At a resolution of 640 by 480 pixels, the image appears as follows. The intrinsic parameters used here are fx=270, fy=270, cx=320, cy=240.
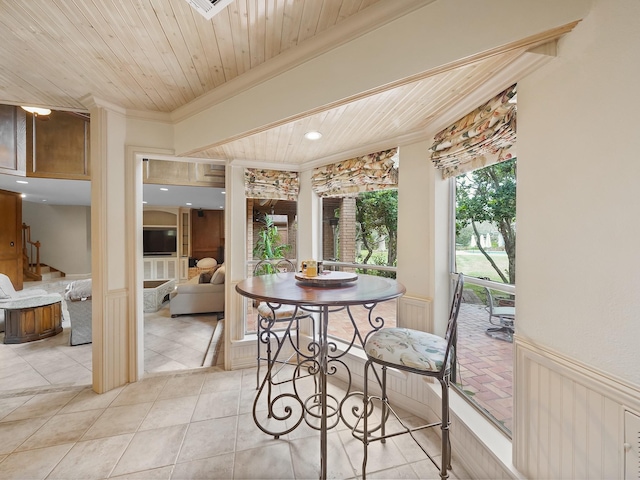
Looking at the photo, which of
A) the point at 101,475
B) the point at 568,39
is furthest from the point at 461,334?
the point at 101,475

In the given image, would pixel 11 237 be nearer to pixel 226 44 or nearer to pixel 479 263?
pixel 226 44

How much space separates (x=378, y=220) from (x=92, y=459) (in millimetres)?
2719

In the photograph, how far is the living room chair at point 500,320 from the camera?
1601 mm

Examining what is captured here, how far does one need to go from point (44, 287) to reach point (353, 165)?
8754mm

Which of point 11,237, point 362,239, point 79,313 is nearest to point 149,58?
point 362,239

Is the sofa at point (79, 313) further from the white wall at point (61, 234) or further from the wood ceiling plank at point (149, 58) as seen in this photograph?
the white wall at point (61, 234)

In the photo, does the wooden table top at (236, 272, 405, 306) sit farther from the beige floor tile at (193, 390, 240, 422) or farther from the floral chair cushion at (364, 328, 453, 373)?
the beige floor tile at (193, 390, 240, 422)

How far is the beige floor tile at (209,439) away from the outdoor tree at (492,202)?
202cm

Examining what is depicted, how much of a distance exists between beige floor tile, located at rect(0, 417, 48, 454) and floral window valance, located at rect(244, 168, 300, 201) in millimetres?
2403

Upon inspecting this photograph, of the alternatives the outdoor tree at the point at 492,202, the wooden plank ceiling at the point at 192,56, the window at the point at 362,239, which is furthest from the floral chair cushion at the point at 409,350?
the wooden plank ceiling at the point at 192,56

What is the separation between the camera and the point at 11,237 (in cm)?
608

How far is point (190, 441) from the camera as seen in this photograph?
69.6 inches

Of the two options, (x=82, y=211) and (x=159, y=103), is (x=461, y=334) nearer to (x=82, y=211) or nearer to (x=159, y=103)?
(x=159, y=103)

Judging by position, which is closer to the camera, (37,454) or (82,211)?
(37,454)
